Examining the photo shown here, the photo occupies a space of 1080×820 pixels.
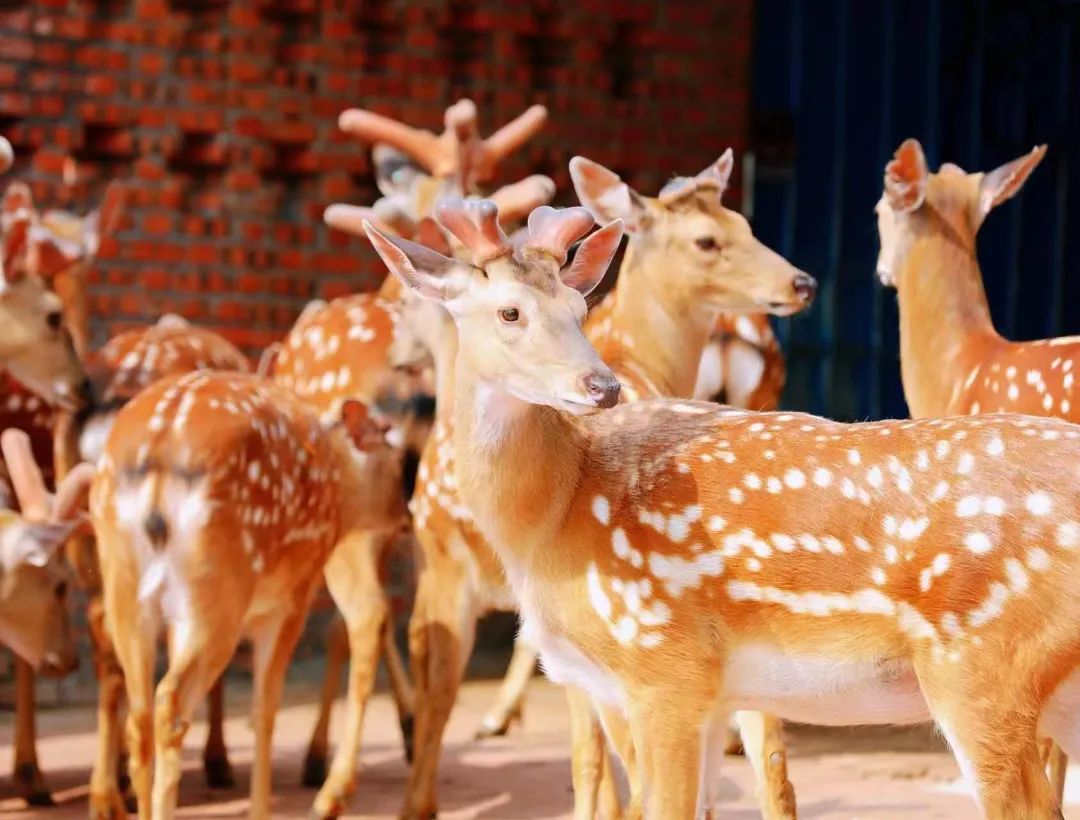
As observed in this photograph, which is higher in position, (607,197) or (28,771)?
(607,197)

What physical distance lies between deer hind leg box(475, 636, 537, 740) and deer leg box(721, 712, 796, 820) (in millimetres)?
2513

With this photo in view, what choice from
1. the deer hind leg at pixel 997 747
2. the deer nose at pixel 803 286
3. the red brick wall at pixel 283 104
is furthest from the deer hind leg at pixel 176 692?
the red brick wall at pixel 283 104

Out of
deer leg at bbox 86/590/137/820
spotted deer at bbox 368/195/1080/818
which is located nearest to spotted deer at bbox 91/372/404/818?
deer leg at bbox 86/590/137/820

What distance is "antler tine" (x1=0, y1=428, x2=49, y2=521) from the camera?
5922 millimetres

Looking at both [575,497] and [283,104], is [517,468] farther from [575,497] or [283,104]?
[283,104]

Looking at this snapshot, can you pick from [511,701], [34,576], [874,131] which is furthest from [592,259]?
[874,131]

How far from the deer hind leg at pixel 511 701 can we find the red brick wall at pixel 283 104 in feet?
6.92

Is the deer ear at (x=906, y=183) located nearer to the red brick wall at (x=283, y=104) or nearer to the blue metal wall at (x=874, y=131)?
the red brick wall at (x=283, y=104)

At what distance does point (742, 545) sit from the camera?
12.1 ft

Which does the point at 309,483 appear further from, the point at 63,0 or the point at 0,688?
the point at 63,0

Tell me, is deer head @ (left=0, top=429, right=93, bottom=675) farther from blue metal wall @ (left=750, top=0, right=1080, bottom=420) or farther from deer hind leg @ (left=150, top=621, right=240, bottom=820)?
blue metal wall @ (left=750, top=0, right=1080, bottom=420)

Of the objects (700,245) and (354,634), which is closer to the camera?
(700,245)

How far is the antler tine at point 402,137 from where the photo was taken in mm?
7055

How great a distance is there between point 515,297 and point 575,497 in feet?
1.47
